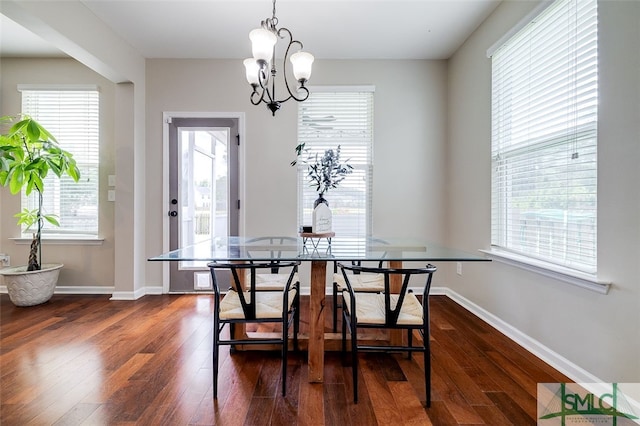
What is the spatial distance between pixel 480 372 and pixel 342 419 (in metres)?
Answer: 0.98

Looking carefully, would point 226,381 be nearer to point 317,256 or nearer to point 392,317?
point 317,256

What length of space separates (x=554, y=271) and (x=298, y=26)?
2.88 metres

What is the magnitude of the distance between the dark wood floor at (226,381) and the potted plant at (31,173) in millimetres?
605

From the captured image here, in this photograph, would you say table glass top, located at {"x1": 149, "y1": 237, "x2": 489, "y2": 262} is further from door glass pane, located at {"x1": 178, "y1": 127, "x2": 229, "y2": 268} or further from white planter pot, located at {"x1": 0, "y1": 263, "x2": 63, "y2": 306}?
white planter pot, located at {"x1": 0, "y1": 263, "x2": 63, "y2": 306}

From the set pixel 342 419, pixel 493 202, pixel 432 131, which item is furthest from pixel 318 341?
pixel 432 131

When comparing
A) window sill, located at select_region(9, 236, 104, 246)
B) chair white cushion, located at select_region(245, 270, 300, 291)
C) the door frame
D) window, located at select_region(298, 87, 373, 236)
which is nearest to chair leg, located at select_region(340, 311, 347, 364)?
chair white cushion, located at select_region(245, 270, 300, 291)

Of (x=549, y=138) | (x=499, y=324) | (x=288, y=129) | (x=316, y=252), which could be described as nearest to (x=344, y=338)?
(x=316, y=252)

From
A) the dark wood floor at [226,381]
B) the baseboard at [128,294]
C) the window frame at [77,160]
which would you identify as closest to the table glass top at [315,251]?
the dark wood floor at [226,381]

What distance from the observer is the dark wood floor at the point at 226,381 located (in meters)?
1.46

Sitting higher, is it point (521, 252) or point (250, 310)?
point (521, 252)

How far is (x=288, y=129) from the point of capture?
135 inches

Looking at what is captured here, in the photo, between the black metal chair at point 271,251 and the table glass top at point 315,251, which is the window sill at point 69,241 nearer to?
the table glass top at point 315,251

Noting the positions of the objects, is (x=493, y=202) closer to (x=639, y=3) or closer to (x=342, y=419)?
(x=639, y=3)

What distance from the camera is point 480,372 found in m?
1.84
